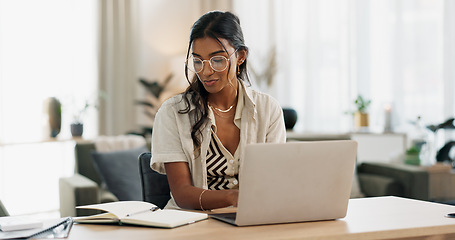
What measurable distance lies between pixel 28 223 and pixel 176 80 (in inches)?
199

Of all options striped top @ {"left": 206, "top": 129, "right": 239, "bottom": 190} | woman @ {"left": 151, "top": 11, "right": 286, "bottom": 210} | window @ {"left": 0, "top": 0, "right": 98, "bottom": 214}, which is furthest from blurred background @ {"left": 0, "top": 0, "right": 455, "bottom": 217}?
striped top @ {"left": 206, "top": 129, "right": 239, "bottom": 190}

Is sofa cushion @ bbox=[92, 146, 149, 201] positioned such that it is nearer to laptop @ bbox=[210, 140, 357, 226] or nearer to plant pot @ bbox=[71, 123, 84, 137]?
plant pot @ bbox=[71, 123, 84, 137]

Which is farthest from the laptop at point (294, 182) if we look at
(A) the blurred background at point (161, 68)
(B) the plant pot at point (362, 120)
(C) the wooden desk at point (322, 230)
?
(B) the plant pot at point (362, 120)

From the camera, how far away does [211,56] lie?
1.88m

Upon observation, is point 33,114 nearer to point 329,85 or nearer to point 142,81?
point 142,81

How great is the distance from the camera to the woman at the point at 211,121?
188 cm

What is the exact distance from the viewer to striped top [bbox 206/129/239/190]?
197 centimetres

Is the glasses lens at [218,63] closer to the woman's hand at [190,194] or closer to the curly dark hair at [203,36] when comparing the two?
the curly dark hair at [203,36]

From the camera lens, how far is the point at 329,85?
555 cm

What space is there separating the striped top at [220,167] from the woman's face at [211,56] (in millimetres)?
177

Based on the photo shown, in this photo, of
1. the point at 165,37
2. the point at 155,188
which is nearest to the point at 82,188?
the point at 155,188

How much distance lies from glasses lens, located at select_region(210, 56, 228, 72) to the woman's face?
11 mm

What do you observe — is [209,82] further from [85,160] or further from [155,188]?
[85,160]

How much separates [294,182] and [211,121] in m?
0.63
